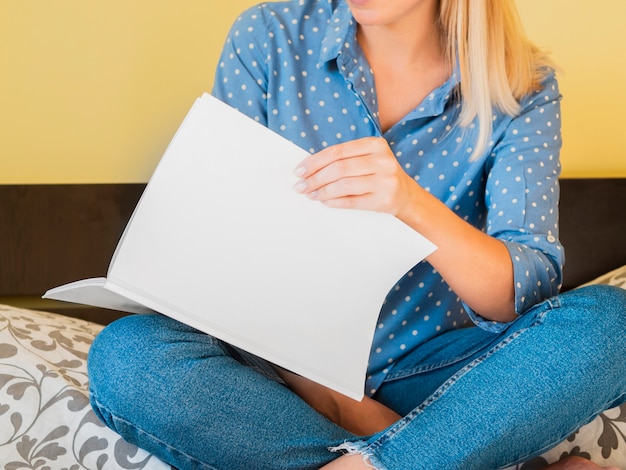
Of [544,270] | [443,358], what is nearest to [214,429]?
[443,358]

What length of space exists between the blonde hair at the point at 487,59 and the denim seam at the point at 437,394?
302 mm

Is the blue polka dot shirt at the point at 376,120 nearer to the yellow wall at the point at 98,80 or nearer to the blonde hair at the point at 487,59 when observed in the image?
the blonde hair at the point at 487,59

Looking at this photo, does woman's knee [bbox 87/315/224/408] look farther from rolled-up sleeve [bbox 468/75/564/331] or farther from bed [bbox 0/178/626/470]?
rolled-up sleeve [bbox 468/75/564/331]

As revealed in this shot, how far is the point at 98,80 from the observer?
1534mm

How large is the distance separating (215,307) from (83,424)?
1.04 ft

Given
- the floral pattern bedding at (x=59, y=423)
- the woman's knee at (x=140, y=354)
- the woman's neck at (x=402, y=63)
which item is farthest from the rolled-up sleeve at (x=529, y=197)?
the woman's knee at (x=140, y=354)

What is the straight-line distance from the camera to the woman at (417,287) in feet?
2.84

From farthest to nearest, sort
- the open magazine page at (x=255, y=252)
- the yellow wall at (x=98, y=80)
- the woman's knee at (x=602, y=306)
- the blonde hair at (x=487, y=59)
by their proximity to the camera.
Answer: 1. the yellow wall at (x=98, y=80)
2. the blonde hair at (x=487, y=59)
3. the woman's knee at (x=602, y=306)
4. the open magazine page at (x=255, y=252)

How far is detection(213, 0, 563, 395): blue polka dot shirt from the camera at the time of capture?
115 centimetres

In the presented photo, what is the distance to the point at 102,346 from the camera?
935 millimetres

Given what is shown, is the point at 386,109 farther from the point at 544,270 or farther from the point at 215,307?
the point at 215,307

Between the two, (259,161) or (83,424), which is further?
(83,424)

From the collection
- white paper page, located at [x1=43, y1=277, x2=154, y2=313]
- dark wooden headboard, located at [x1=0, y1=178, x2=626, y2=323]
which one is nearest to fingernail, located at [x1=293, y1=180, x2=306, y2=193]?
white paper page, located at [x1=43, y1=277, x2=154, y2=313]

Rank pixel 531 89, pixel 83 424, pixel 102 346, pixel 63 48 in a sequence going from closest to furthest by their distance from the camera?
pixel 102 346 < pixel 83 424 < pixel 531 89 < pixel 63 48
